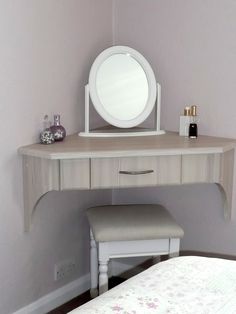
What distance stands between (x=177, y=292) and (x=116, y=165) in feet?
2.88

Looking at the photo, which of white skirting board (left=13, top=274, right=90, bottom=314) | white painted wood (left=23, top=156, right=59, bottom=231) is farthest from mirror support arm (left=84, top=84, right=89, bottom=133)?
white skirting board (left=13, top=274, right=90, bottom=314)

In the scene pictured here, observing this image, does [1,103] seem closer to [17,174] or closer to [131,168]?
[17,174]

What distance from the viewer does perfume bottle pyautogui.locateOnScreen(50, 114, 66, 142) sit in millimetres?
2242

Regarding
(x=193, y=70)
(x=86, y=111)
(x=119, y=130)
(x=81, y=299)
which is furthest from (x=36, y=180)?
(x=193, y=70)

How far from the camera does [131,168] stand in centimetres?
211

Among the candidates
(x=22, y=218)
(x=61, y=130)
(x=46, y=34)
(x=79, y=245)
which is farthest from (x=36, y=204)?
(x=46, y=34)

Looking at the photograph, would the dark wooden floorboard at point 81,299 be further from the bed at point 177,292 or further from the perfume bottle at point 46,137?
the bed at point 177,292

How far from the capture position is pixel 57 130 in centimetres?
224

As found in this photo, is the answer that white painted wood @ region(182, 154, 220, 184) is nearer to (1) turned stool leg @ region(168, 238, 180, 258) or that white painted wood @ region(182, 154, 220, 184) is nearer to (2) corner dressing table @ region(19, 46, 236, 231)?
(2) corner dressing table @ region(19, 46, 236, 231)

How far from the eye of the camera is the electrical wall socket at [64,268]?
2.49 m

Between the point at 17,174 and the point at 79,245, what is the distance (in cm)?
60

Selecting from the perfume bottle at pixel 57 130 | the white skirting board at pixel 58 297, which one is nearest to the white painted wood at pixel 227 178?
the perfume bottle at pixel 57 130

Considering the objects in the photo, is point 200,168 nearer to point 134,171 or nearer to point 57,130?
point 134,171

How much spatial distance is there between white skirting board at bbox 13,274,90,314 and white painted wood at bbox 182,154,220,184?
839mm
